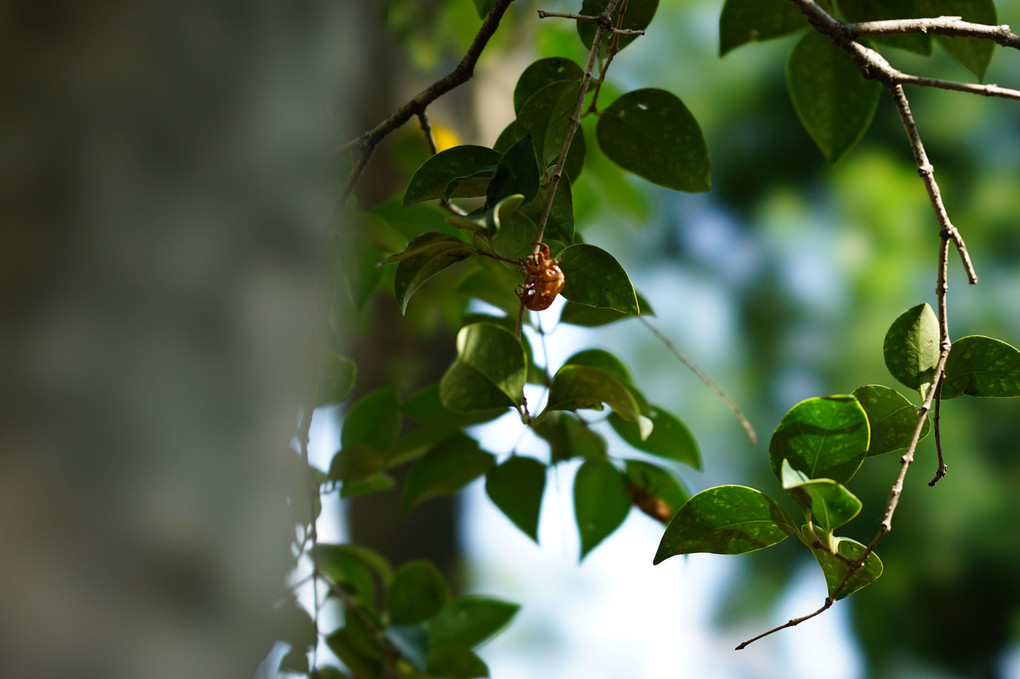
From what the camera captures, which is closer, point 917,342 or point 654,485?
point 917,342

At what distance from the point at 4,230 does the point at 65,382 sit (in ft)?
0.13

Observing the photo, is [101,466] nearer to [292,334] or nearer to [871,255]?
[292,334]

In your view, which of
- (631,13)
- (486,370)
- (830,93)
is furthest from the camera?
(830,93)

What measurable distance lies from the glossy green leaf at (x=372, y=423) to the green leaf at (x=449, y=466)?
1.5 inches

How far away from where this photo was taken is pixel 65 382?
0.56ft

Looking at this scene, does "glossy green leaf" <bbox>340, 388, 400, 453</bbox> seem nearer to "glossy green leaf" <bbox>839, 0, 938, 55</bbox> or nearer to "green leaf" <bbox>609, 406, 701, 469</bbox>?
"green leaf" <bbox>609, 406, 701, 469</bbox>

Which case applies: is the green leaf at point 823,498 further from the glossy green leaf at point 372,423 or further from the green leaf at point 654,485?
the glossy green leaf at point 372,423

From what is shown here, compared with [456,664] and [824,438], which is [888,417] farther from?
[456,664]

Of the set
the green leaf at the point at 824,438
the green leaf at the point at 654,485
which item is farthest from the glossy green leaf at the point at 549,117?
the green leaf at the point at 654,485

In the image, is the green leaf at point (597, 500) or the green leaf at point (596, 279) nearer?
the green leaf at point (596, 279)

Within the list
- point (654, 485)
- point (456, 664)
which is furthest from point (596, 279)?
point (456, 664)

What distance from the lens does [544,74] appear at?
0.38m

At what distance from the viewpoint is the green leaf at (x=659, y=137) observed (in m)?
0.40

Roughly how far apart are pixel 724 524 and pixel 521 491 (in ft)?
0.67
